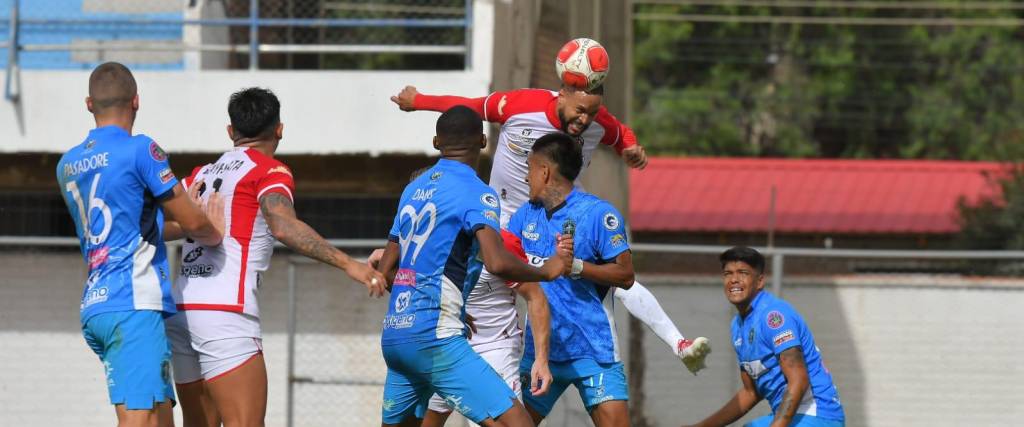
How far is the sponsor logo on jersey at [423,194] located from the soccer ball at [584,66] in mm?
1590

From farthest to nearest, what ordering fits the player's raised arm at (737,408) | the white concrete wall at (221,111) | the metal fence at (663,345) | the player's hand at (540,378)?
the white concrete wall at (221,111) → the metal fence at (663,345) → the player's raised arm at (737,408) → the player's hand at (540,378)

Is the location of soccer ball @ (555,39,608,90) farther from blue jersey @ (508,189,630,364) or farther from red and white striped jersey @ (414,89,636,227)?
blue jersey @ (508,189,630,364)

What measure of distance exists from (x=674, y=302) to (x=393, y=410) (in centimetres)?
609

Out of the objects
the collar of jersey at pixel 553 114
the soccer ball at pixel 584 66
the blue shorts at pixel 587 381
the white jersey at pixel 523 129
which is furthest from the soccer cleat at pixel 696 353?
the soccer ball at pixel 584 66

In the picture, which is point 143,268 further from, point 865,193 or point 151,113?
point 865,193

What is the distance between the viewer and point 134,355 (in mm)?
5453

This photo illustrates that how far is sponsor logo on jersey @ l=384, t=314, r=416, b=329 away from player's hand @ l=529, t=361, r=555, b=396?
1207mm

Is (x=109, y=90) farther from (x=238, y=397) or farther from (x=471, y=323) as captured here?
(x=471, y=323)

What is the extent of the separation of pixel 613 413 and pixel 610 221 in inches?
41.6

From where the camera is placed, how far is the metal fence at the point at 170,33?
11.5 m

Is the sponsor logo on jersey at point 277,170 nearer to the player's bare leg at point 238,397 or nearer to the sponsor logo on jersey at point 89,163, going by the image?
the sponsor logo on jersey at point 89,163

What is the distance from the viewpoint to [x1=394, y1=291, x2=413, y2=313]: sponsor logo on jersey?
18.1 feet

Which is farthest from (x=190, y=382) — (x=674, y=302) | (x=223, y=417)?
(x=674, y=302)

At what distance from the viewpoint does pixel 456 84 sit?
1118 centimetres
